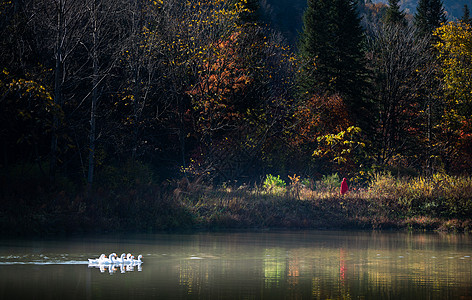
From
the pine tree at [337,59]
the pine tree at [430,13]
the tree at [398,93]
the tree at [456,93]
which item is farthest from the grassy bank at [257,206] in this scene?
the pine tree at [430,13]

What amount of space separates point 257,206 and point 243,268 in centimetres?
1602

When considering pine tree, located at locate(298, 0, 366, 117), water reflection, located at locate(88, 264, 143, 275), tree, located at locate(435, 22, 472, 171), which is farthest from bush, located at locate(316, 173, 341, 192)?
water reflection, located at locate(88, 264, 143, 275)

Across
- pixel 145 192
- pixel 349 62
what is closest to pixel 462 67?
pixel 349 62

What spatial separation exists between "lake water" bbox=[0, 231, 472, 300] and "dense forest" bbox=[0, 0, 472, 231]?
5.96 m

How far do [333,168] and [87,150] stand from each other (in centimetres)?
2049

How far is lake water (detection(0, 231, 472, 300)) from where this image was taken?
609 inches

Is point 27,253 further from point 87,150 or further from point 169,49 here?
point 169,49

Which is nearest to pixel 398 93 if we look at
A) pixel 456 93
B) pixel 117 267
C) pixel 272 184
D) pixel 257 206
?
pixel 456 93

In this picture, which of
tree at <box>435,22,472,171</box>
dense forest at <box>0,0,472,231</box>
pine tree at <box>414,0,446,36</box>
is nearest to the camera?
dense forest at <box>0,0,472,231</box>

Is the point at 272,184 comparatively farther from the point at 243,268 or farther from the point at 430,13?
the point at 430,13

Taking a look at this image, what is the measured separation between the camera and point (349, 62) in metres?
51.7

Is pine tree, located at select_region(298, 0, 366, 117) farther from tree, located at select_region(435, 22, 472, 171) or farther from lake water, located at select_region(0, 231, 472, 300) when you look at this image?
lake water, located at select_region(0, 231, 472, 300)

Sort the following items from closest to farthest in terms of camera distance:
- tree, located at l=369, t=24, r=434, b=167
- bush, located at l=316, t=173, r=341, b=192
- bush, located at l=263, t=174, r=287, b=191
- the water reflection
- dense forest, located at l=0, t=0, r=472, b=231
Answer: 1. the water reflection
2. dense forest, located at l=0, t=0, r=472, b=231
3. bush, located at l=263, t=174, r=287, b=191
4. bush, located at l=316, t=173, r=341, b=192
5. tree, located at l=369, t=24, r=434, b=167

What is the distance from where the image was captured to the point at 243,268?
783 inches
